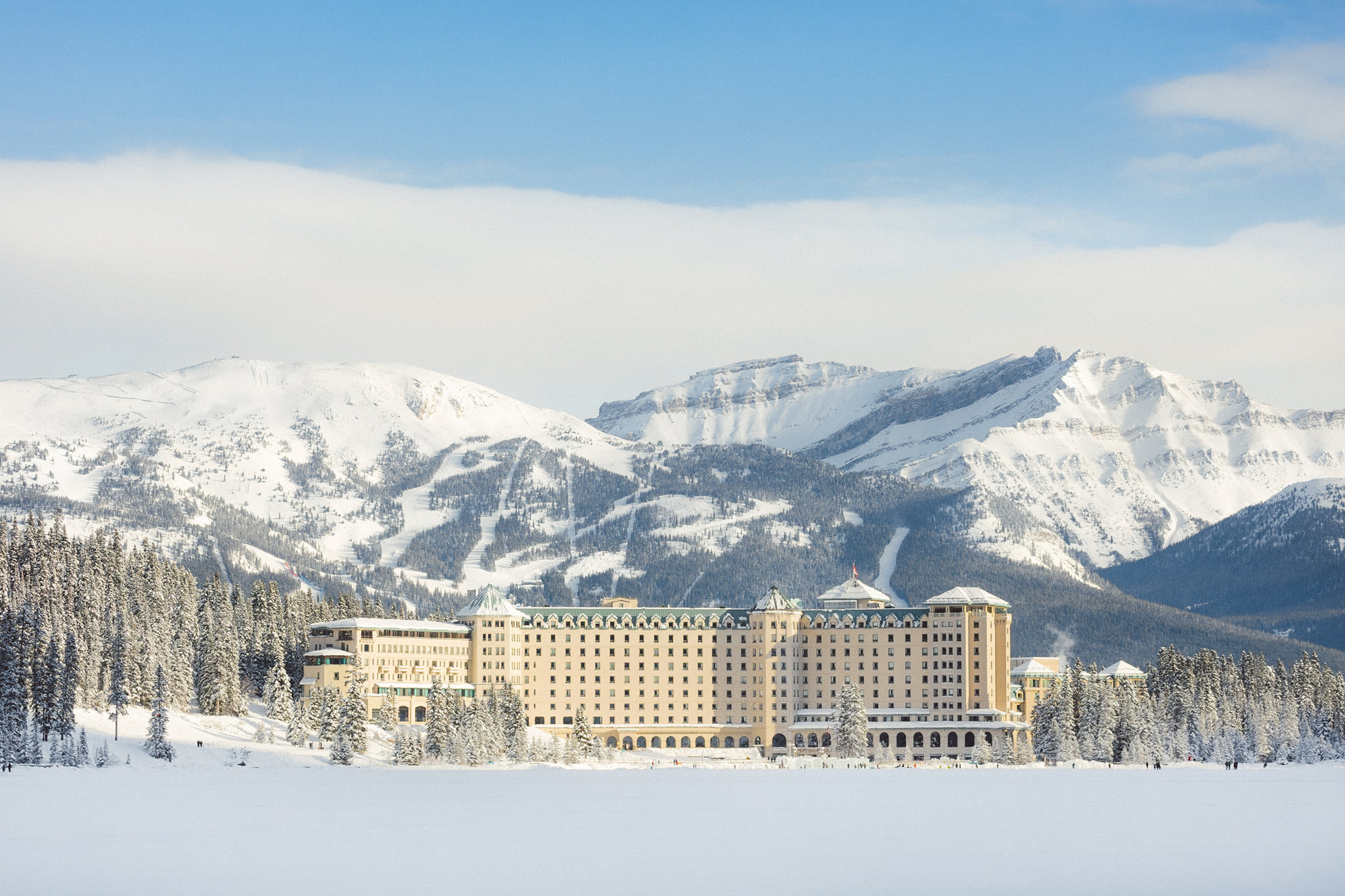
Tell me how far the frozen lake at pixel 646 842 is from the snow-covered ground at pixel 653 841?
326mm

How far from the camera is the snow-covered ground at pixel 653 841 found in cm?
11375

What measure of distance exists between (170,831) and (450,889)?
3873 cm

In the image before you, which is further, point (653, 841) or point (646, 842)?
point (653, 841)

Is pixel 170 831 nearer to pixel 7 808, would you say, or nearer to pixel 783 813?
pixel 7 808

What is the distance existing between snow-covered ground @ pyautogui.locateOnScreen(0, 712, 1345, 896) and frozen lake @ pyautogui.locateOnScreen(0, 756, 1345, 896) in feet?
1.07

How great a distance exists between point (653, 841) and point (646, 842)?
4.05 feet

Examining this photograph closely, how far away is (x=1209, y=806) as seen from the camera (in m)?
176

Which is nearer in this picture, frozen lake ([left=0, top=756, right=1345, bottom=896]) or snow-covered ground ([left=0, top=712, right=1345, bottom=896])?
frozen lake ([left=0, top=756, right=1345, bottom=896])

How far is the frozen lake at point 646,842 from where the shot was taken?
113562 mm

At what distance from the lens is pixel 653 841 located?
14062 centimetres

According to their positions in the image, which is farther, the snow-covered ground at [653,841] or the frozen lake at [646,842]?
the snow-covered ground at [653,841]

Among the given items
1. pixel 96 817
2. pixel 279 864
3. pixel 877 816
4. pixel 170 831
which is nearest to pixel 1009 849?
pixel 877 816

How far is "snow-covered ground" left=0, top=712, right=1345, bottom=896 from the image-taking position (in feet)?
373

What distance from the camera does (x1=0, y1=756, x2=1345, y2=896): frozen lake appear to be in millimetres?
113562
